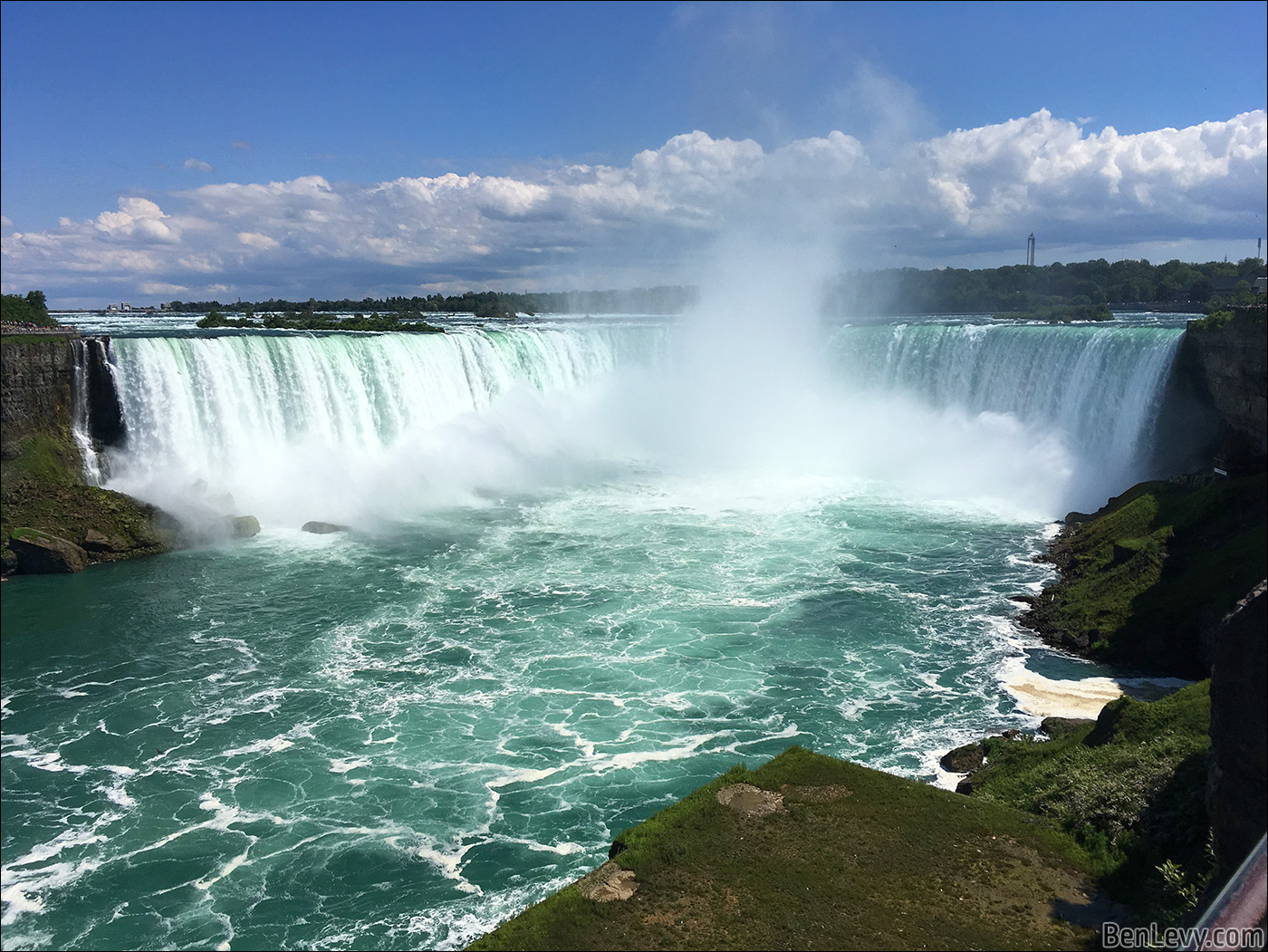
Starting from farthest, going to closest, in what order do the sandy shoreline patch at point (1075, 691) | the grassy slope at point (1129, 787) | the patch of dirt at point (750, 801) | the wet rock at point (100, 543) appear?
the wet rock at point (100, 543) → the sandy shoreline patch at point (1075, 691) → the patch of dirt at point (750, 801) → the grassy slope at point (1129, 787)

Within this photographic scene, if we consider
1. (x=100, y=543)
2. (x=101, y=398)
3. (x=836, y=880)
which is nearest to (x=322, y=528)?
(x=100, y=543)

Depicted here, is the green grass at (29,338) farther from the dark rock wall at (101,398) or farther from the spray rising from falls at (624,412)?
the spray rising from falls at (624,412)

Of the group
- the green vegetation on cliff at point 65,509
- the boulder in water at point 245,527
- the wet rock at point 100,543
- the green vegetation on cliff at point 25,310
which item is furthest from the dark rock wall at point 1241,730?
the green vegetation on cliff at point 25,310

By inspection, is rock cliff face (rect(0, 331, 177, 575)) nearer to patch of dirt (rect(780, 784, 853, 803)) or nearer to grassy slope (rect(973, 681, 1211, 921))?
patch of dirt (rect(780, 784, 853, 803))

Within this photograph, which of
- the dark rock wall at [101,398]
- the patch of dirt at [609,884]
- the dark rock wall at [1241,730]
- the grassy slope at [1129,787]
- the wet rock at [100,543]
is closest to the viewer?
the dark rock wall at [1241,730]

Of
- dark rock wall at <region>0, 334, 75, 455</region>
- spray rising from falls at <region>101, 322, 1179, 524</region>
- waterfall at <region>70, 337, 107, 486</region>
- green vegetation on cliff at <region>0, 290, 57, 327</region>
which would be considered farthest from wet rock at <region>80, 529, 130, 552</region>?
green vegetation on cliff at <region>0, 290, 57, 327</region>

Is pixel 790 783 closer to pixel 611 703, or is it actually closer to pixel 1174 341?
pixel 611 703

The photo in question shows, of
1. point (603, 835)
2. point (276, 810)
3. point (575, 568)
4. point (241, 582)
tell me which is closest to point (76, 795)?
point (276, 810)

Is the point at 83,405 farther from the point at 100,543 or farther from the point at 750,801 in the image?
the point at 750,801
